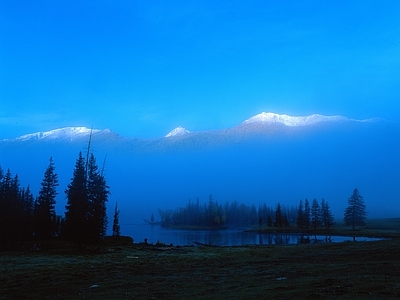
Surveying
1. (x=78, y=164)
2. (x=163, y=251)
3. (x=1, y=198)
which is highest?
(x=78, y=164)

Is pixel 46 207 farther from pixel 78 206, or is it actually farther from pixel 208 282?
pixel 208 282

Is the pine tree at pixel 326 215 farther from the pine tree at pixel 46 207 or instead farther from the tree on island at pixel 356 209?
the pine tree at pixel 46 207

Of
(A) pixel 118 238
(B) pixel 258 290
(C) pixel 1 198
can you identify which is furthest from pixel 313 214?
(B) pixel 258 290

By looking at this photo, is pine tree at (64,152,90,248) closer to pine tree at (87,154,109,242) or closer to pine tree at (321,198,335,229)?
pine tree at (87,154,109,242)

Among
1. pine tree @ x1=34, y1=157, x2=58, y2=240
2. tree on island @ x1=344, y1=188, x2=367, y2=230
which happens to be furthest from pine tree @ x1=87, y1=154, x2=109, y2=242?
tree on island @ x1=344, y1=188, x2=367, y2=230

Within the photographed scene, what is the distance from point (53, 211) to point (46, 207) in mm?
2449

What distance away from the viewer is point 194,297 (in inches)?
760

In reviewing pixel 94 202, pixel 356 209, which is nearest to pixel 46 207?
pixel 94 202

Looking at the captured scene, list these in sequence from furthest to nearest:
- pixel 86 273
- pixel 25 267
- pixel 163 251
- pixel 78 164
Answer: pixel 78 164
pixel 163 251
pixel 25 267
pixel 86 273

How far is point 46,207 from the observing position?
80.5 meters

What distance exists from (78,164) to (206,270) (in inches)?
1941

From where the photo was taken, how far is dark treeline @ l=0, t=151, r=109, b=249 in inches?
2559

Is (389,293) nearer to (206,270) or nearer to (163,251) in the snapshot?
(206,270)

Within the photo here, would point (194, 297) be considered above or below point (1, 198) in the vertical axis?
below
